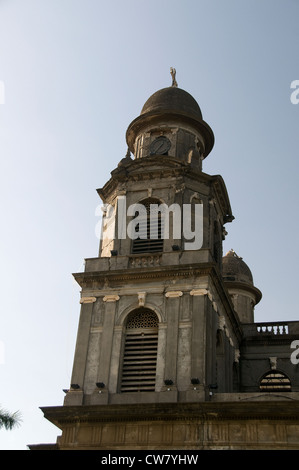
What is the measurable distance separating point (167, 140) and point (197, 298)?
8.72m

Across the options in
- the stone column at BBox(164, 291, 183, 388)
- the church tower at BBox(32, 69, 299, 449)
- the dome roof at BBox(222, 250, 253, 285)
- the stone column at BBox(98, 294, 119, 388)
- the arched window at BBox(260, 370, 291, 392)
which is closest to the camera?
the church tower at BBox(32, 69, 299, 449)

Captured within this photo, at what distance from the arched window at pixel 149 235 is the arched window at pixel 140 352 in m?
2.77

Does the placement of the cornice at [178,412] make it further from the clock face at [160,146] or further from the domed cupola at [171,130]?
the clock face at [160,146]

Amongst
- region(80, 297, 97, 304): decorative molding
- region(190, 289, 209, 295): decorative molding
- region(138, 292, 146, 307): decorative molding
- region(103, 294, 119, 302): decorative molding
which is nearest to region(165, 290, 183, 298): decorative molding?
region(190, 289, 209, 295): decorative molding

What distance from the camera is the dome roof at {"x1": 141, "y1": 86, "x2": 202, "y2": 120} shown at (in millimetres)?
30141

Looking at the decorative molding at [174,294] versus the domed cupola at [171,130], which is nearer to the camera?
the decorative molding at [174,294]

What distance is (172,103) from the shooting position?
3059 cm

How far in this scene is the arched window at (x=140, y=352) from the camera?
75.5 feet

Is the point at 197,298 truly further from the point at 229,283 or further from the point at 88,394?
the point at 229,283

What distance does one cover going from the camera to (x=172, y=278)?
80.2ft

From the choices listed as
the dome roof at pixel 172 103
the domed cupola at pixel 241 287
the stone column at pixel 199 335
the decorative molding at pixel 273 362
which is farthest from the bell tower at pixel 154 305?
the domed cupola at pixel 241 287

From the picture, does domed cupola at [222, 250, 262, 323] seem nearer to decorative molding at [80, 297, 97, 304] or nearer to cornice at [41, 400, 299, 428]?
decorative molding at [80, 297, 97, 304]

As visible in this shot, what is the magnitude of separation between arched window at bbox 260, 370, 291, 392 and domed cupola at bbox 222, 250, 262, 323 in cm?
627
